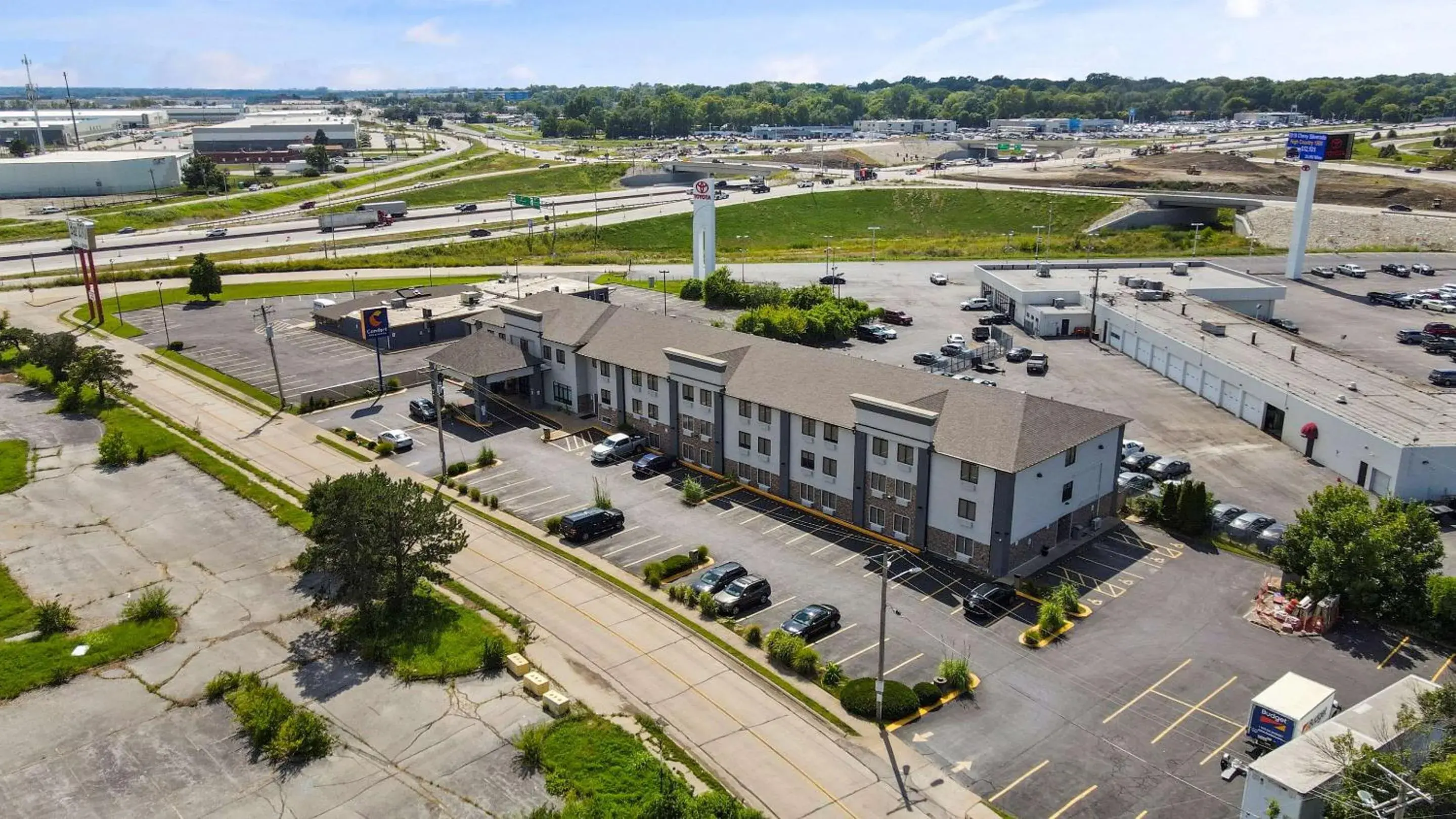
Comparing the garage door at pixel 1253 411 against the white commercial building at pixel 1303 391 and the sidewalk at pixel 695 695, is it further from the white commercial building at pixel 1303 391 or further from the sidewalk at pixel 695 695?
the sidewalk at pixel 695 695

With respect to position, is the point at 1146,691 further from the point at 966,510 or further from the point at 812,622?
the point at 812,622

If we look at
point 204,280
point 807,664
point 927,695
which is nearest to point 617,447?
point 807,664

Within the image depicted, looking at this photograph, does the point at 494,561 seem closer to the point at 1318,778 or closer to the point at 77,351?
the point at 1318,778

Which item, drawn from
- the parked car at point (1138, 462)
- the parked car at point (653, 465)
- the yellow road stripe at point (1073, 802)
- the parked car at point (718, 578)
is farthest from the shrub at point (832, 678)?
the parked car at point (1138, 462)

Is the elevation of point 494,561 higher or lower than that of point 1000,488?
lower

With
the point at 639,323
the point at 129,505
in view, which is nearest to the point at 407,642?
the point at 129,505
